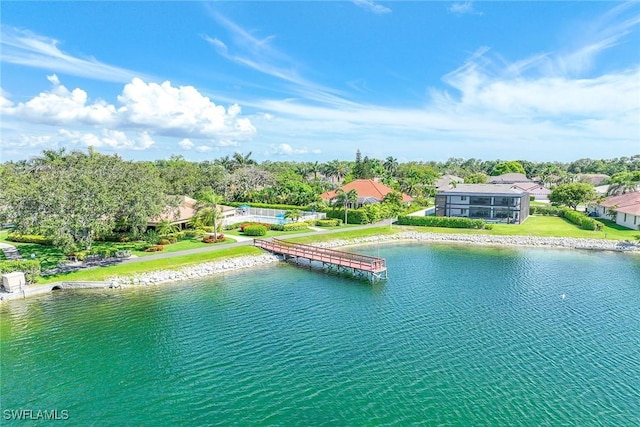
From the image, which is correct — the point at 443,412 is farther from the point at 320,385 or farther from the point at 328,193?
the point at 328,193

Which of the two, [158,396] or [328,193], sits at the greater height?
[328,193]

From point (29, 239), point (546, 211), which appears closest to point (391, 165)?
point (546, 211)

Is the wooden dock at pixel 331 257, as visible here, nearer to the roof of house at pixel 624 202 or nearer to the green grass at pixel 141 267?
the green grass at pixel 141 267

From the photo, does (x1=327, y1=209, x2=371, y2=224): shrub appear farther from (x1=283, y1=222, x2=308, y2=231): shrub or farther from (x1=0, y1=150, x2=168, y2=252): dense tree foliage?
(x1=0, y1=150, x2=168, y2=252): dense tree foliage

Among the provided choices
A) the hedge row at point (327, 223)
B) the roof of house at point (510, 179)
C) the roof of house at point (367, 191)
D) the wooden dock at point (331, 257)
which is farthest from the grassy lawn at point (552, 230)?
the roof of house at point (510, 179)

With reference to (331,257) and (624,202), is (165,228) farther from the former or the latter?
(624,202)

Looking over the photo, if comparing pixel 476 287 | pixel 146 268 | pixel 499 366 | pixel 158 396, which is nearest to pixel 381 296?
pixel 476 287
